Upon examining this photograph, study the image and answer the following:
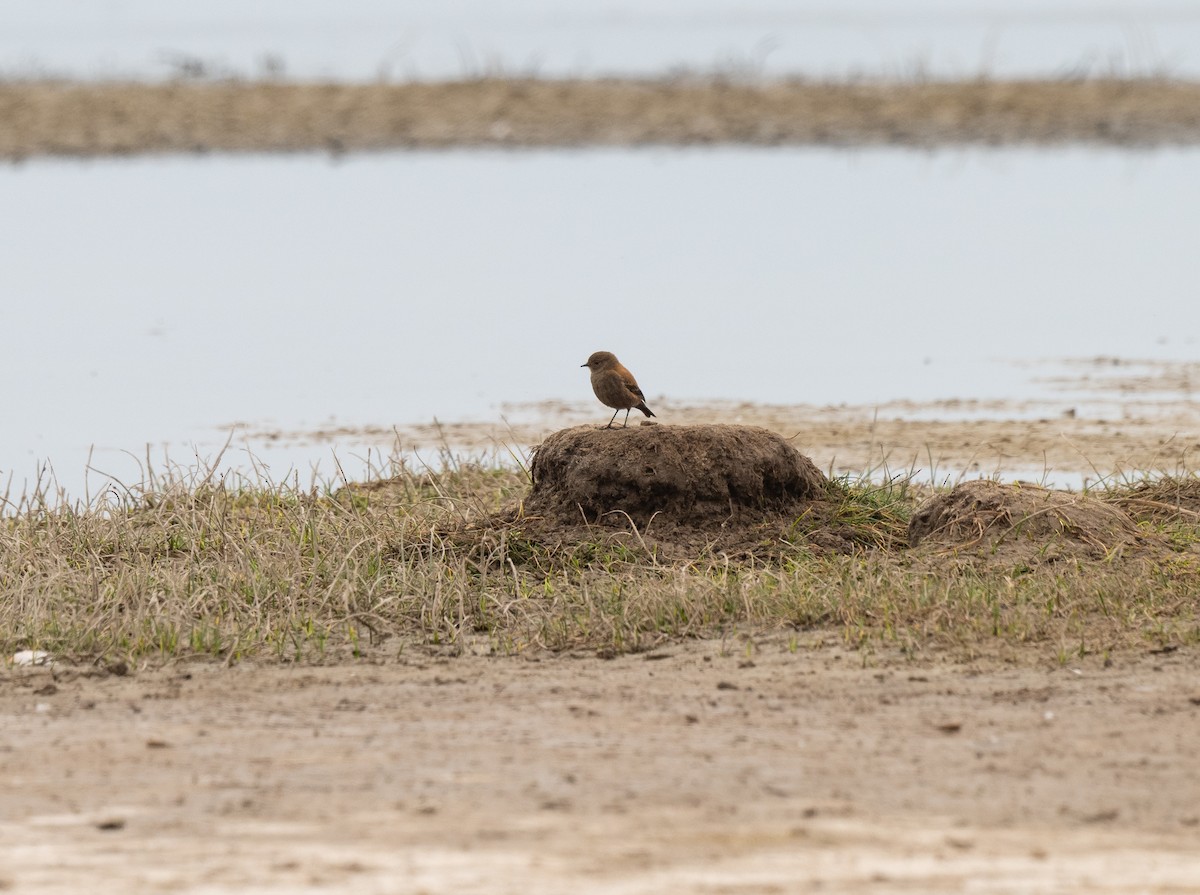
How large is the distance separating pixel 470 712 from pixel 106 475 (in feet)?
14.6

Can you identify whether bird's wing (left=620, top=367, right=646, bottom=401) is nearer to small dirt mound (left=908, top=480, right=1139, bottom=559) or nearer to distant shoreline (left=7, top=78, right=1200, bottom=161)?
small dirt mound (left=908, top=480, right=1139, bottom=559)

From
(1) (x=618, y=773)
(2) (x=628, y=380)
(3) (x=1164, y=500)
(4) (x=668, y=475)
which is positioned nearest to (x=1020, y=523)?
(3) (x=1164, y=500)

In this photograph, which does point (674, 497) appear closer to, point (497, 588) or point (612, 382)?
point (612, 382)

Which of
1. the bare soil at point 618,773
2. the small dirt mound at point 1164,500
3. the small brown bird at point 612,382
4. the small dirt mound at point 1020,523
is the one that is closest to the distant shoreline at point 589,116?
the small dirt mound at point 1164,500

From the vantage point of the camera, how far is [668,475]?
9766mm

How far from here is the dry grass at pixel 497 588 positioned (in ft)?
26.9

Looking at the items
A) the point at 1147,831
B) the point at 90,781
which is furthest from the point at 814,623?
the point at 90,781

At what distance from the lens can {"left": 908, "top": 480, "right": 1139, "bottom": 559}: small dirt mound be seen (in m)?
9.34

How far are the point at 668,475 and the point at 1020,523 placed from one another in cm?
177

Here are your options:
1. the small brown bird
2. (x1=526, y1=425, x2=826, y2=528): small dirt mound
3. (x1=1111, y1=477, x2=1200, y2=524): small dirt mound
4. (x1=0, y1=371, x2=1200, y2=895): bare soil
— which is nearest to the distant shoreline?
(x1=1111, y1=477, x2=1200, y2=524): small dirt mound

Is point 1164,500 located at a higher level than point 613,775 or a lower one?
higher

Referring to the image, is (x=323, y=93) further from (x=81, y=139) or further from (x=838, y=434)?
(x=838, y=434)

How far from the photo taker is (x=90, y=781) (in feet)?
20.8

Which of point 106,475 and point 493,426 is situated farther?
point 493,426
